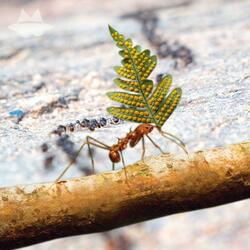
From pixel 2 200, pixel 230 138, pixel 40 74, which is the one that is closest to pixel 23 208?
pixel 2 200

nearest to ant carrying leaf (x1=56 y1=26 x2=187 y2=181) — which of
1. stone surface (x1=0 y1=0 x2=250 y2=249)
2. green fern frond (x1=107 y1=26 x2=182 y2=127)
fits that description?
green fern frond (x1=107 y1=26 x2=182 y2=127)

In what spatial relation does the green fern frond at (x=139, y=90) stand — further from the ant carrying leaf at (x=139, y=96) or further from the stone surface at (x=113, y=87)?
the stone surface at (x=113, y=87)

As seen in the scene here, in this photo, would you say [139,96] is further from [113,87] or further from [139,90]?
[113,87]

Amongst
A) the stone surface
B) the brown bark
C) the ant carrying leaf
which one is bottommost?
the brown bark

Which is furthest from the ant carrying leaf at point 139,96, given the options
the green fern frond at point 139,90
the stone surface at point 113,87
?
the stone surface at point 113,87

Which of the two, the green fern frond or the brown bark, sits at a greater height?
the green fern frond

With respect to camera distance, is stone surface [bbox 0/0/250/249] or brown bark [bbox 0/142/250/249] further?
stone surface [bbox 0/0/250/249]

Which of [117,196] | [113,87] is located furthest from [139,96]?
[113,87]

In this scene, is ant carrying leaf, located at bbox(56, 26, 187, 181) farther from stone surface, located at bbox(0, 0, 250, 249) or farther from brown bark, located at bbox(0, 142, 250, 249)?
stone surface, located at bbox(0, 0, 250, 249)
